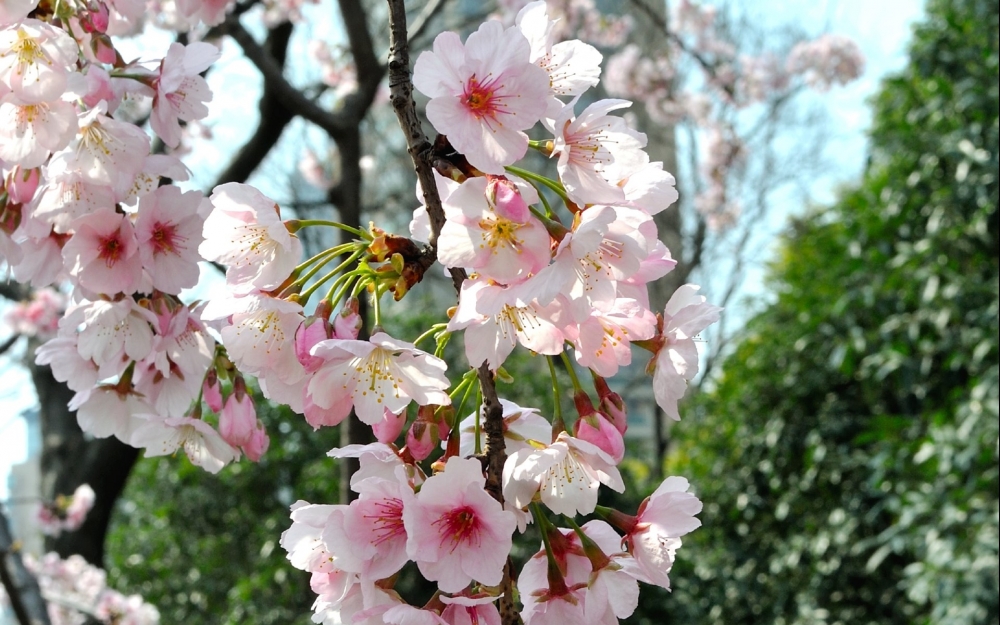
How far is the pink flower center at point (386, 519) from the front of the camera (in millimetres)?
710

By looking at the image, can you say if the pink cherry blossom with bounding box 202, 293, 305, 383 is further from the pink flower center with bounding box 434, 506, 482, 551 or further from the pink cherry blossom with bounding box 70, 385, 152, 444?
the pink cherry blossom with bounding box 70, 385, 152, 444

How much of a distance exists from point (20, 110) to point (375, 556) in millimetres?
641

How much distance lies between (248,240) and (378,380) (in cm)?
19

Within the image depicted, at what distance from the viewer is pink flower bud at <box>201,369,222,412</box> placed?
1.05 metres

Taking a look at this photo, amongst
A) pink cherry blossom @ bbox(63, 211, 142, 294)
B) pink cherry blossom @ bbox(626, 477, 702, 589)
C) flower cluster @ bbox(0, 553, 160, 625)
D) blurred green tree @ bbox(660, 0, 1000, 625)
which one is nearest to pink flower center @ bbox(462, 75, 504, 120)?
pink cherry blossom @ bbox(626, 477, 702, 589)

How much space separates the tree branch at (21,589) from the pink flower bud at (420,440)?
1.86 m

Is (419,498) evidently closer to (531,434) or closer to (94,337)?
(531,434)

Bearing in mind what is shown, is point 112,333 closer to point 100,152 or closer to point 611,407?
point 100,152

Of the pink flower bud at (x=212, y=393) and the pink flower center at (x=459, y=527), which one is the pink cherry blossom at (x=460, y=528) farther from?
the pink flower bud at (x=212, y=393)

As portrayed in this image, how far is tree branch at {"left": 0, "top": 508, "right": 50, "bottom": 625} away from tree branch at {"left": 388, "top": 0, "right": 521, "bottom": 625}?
1884 millimetres

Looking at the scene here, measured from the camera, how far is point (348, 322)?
789 mm

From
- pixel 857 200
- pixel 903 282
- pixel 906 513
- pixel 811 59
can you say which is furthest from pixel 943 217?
pixel 811 59

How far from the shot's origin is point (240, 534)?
5.07 metres

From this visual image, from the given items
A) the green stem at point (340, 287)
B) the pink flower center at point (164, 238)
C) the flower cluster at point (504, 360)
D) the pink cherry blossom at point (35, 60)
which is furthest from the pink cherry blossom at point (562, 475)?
the pink cherry blossom at point (35, 60)
